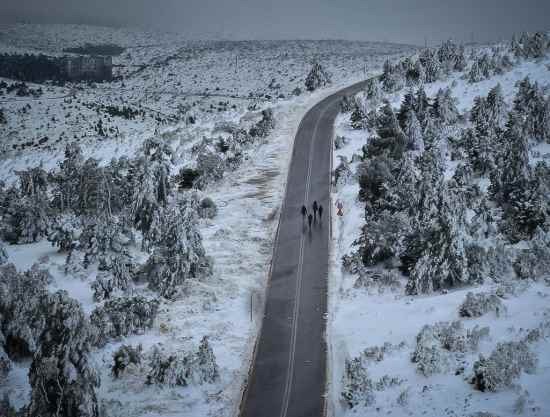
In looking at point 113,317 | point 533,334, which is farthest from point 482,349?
point 113,317

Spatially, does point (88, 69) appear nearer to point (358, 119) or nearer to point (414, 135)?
point (358, 119)

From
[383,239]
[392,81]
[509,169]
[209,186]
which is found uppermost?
[392,81]

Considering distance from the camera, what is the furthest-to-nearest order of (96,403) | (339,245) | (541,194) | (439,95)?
(439,95)
(339,245)
(541,194)
(96,403)

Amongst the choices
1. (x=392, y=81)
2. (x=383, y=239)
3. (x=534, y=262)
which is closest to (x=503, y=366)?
(x=534, y=262)

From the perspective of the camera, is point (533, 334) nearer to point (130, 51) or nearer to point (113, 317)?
point (113, 317)

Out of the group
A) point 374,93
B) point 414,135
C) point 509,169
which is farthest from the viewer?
point 374,93

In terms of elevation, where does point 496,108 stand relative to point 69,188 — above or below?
above

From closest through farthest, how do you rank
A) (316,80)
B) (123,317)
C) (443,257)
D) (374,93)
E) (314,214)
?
(123,317) → (443,257) → (314,214) → (374,93) → (316,80)

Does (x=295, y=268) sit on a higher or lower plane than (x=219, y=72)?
lower
